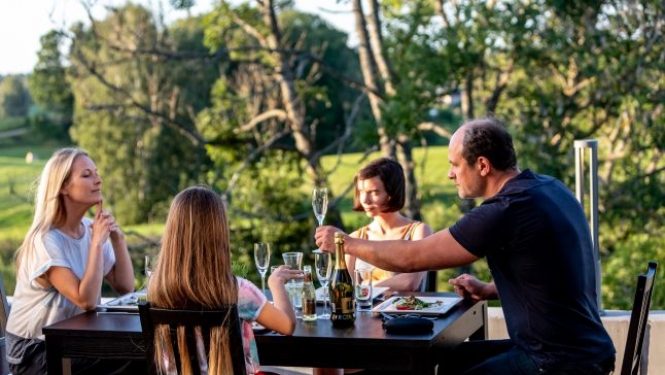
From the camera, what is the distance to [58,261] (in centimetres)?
366

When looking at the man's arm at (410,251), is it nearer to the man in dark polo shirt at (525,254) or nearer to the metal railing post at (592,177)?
the man in dark polo shirt at (525,254)

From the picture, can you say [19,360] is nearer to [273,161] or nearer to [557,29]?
[557,29]

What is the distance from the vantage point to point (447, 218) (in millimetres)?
8961

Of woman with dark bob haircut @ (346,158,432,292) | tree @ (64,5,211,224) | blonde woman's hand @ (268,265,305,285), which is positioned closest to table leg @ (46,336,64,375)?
blonde woman's hand @ (268,265,305,285)

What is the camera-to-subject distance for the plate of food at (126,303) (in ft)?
11.8

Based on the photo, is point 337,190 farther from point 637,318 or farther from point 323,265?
point 637,318

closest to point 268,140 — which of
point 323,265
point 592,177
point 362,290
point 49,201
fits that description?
point 592,177

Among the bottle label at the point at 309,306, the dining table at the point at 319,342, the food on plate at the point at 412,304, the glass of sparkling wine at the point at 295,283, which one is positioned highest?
the glass of sparkling wine at the point at 295,283

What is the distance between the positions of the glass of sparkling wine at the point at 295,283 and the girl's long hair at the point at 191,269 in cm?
39

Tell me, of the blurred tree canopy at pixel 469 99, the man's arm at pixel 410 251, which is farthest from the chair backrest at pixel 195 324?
the blurred tree canopy at pixel 469 99

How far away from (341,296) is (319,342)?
0.22 metres

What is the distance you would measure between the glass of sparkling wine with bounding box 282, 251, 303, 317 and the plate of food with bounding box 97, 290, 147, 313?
0.53 meters

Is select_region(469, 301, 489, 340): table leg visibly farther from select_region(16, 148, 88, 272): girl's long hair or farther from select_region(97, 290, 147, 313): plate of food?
select_region(16, 148, 88, 272): girl's long hair

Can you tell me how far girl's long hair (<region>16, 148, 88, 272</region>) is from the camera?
3.77 meters
